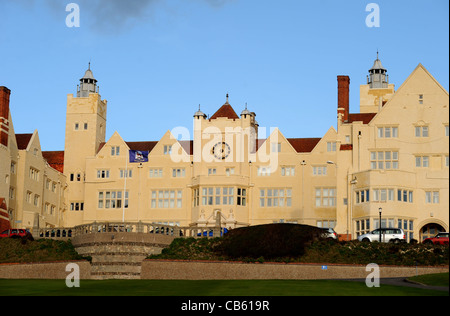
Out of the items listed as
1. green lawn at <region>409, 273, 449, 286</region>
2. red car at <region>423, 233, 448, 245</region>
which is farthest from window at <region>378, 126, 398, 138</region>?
green lawn at <region>409, 273, 449, 286</region>

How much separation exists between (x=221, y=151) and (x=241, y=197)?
5259mm

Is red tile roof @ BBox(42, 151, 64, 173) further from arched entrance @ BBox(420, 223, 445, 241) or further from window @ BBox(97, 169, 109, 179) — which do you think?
arched entrance @ BBox(420, 223, 445, 241)

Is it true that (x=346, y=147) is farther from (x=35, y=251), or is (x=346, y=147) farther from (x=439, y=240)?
(x=35, y=251)

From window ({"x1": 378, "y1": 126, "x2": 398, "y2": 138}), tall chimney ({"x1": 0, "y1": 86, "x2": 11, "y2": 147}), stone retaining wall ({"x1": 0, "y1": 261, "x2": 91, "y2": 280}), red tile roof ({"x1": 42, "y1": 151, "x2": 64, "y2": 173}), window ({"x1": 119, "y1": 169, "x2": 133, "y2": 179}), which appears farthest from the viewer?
red tile roof ({"x1": 42, "y1": 151, "x2": 64, "y2": 173})

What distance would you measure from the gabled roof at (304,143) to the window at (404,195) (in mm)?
15444

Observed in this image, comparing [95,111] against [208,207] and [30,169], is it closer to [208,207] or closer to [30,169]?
[30,169]

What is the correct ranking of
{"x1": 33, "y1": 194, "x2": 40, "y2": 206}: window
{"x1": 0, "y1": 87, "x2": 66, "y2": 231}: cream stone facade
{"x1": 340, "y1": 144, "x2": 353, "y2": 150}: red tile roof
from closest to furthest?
{"x1": 340, "y1": 144, "x2": 353, "y2": 150}: red tile roof
{"x1": 0, "y1": 87, "x2": 66, "y2": 231}: cream stone facade
{"x1": 33, "y1": 194, "x2": 40, "y2": 206}: window

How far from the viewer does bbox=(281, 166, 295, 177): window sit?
8194cm

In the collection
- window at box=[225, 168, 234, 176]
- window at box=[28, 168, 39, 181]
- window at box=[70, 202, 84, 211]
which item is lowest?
window at box=[70, 202, 84, 211]

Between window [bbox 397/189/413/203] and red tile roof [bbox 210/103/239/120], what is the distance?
70.8 feet

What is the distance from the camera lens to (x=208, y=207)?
264ft

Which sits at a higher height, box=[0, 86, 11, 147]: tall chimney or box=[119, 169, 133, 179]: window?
box=[0, 86, 11, 147]: tall chimney
